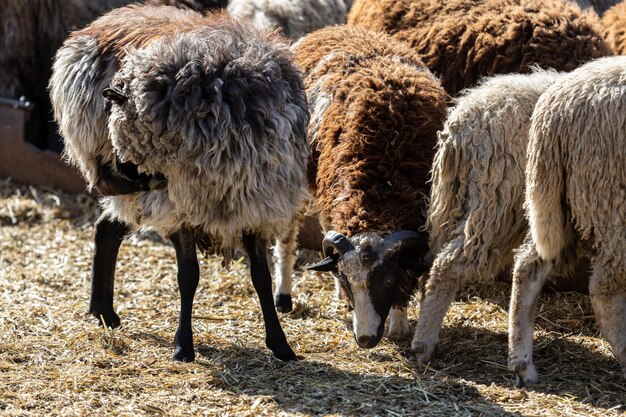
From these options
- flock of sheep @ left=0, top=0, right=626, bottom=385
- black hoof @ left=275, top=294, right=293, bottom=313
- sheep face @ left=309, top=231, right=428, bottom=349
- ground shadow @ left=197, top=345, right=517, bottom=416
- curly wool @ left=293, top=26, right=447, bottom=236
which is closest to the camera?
ground shadow @ left=197, top=345, right=517, bottom=416

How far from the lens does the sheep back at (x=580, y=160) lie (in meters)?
4.74

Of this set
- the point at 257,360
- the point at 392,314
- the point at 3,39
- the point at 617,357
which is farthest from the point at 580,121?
the point at 3,39

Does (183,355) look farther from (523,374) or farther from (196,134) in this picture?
(523,374)

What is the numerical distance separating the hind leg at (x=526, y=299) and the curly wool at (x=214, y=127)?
1210 mm

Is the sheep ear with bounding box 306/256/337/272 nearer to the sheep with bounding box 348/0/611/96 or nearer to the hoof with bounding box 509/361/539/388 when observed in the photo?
the hoof with bounding box 509/361/539/388

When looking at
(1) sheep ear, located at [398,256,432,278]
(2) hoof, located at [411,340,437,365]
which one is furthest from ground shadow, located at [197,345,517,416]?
(1) sheep ear, located at [398,256,432,278]

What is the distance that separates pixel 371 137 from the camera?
18.4 feet

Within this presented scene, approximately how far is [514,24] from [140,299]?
306 centimetres

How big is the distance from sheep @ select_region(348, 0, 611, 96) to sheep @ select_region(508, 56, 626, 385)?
1.47 metres

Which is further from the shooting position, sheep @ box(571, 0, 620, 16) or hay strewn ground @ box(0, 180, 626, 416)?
sheep @ box(571, 0, 620, 16)

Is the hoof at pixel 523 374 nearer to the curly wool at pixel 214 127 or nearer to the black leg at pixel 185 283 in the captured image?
the curly wool at pixel 214 127

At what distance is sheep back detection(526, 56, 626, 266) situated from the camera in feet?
15.6

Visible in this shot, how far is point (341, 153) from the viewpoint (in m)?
5.64

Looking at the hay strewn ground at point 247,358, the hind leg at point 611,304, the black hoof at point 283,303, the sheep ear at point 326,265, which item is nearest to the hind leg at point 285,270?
the black hoof at point 283,303
